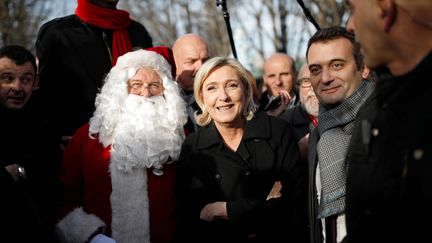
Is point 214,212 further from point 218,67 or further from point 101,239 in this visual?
point 218,67

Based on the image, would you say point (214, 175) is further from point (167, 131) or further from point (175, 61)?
point (175, 61)

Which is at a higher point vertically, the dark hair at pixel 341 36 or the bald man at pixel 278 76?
the dark hair at pixel 341 36

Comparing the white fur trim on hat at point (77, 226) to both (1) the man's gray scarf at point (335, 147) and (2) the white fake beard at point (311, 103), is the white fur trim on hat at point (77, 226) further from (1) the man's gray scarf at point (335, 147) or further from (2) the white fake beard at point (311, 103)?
(2) the white fake beard at point (311, 103)

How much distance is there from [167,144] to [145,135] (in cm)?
23

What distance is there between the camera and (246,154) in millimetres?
4121

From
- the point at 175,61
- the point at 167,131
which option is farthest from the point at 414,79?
the point at 175,61

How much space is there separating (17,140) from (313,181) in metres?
2.21

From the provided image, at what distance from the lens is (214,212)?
12.8ft

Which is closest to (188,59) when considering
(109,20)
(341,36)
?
(109,20)

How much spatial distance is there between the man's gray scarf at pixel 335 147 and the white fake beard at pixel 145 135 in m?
1.41

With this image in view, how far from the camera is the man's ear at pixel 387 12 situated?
6.57ft

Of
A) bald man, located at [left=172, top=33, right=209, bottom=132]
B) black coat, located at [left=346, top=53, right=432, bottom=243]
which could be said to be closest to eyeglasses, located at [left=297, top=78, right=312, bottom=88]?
bald man, located at [left=172, top=33, right=209, bottom=132]

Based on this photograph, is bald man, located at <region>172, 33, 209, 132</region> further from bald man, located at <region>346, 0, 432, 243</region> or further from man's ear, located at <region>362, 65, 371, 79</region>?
bald man, located at <region>346, 0, 432, 243</region>

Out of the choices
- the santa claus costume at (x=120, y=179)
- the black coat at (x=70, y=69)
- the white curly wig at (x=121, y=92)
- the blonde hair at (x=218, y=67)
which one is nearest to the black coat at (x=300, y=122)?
the blonde hair at (x=218, y=67)
